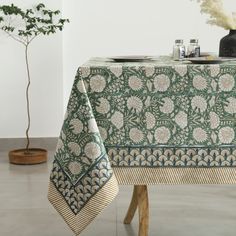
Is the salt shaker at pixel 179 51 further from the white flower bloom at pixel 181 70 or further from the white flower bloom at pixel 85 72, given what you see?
the white flower bloom at pixel 85 72

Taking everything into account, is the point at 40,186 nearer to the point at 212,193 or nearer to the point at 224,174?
the point at 212,193

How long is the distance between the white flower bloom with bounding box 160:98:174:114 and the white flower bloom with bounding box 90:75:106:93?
9.2 inches

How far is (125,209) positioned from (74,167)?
113 cm

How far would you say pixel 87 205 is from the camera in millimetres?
2014

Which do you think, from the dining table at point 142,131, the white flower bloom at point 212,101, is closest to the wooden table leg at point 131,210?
the dining table at point 142,131

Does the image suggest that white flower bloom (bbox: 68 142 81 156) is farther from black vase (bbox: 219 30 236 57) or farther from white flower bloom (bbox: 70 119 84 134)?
black vase (bbox: 219 30 236 57)

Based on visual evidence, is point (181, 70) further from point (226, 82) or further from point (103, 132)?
point (103, 132)

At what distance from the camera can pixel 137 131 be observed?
2.02 m

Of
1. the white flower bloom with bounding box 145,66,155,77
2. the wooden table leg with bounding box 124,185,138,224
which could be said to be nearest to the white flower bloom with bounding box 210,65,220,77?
the white flower bloom with bounding box 145,66,155,77

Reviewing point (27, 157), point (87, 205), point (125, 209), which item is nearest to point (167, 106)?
point (87, 205)

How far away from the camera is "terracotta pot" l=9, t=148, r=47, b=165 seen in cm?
418

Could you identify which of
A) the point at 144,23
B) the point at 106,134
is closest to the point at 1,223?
the point at 106,134

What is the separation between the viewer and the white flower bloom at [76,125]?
1982 millimetres

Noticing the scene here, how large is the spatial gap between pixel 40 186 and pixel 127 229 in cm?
100
